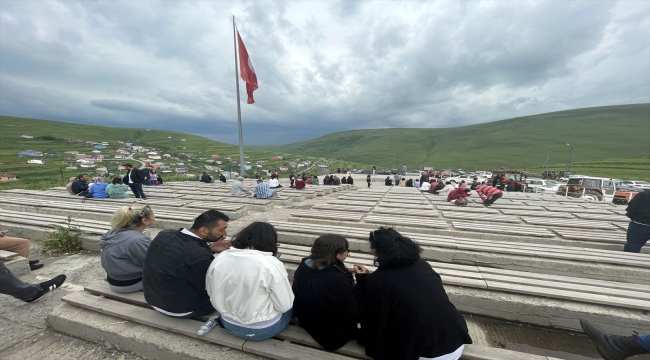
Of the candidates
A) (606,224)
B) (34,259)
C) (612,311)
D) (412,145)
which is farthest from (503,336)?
(412,145)

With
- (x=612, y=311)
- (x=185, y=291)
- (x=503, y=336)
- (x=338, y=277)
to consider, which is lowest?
(x=503, y=336)

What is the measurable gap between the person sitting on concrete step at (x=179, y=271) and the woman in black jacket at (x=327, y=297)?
1042mm

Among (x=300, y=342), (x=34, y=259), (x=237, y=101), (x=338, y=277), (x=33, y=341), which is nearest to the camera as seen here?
(x=338, y=277)

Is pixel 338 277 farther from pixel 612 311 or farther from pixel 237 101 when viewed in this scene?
pixel 237 101

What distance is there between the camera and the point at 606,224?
21.7ft

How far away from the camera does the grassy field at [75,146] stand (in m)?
36.9

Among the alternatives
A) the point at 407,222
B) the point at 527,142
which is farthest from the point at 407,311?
the point at 527,142

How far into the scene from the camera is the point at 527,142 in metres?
118

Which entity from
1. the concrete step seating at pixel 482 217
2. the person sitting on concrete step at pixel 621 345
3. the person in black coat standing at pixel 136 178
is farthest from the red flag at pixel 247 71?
the person sitting on concrete step at pixel 621 345

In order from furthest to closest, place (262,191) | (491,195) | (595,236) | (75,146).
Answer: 1. (75,146)
2. (262,191)
3. (491,195)
4. (595,236)

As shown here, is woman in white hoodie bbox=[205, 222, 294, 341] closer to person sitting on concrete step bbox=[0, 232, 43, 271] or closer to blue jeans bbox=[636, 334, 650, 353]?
blue jeans bbox=[636, 334, 650, 353]

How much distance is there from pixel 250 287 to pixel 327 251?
2.51 ft

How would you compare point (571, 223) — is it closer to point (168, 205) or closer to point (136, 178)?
point (168, 205)

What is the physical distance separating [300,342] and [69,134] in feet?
421
